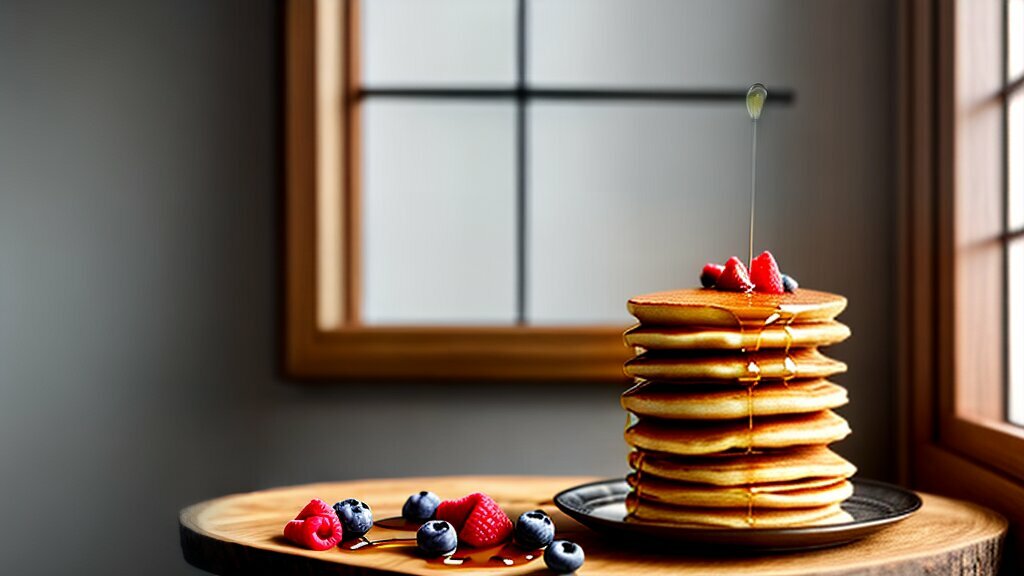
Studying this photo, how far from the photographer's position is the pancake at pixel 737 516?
122cm

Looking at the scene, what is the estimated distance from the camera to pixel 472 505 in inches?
52.2

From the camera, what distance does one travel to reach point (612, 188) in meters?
2.29

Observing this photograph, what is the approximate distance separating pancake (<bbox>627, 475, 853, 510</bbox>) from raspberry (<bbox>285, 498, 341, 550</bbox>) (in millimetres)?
342

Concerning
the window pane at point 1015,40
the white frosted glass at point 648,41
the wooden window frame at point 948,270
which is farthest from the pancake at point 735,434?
the white frosted glass at point 648,41

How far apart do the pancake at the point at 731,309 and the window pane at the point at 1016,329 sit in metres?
0.58

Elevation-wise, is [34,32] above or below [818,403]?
above

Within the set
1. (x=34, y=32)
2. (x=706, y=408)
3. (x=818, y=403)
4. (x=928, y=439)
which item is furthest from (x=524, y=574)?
(x=34, y=32)

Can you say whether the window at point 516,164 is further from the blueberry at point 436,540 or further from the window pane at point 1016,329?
the blueberry at point 436,540

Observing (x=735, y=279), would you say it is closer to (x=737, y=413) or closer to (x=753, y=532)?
(x=737, y=413)

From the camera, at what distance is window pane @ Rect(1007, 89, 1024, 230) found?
5.63 ft

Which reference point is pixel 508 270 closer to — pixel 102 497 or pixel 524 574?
pixel 102 497

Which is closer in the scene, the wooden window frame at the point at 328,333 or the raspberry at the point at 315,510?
the raspberry at the point at 315,510

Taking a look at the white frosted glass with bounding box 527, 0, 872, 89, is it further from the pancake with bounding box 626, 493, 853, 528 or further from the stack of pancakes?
the pancake with bounding box 626, 493, 853, 528

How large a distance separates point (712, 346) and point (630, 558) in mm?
238
